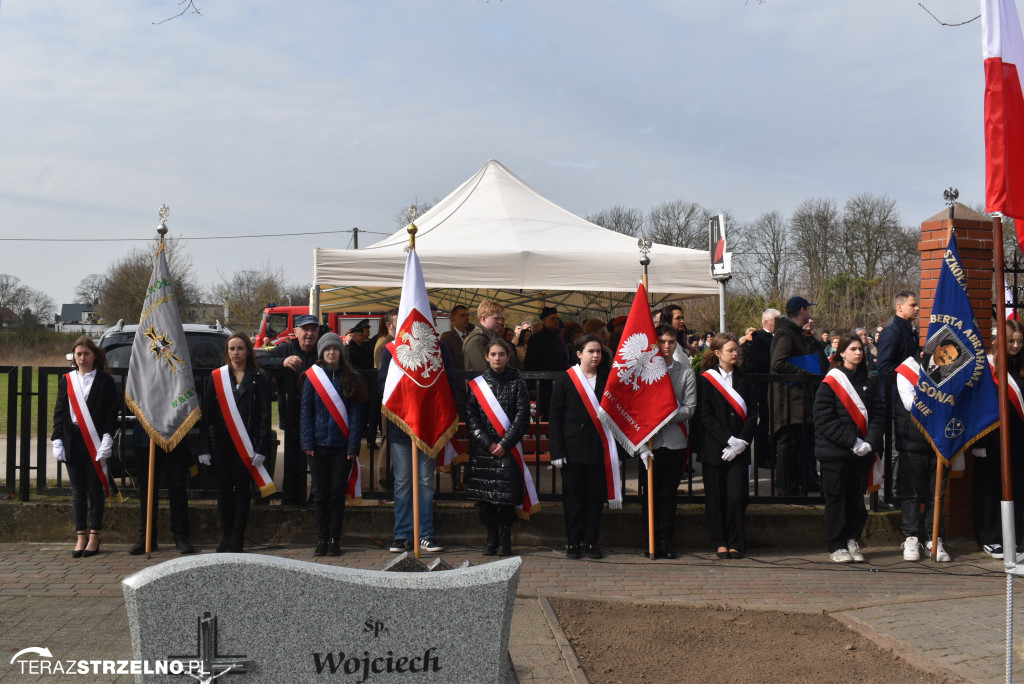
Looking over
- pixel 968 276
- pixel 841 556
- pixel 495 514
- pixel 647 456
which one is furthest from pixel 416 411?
pixel 968 276

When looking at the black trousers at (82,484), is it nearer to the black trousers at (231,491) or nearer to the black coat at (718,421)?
the black trousers at (231,491)

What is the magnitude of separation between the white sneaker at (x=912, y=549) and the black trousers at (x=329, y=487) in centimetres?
474

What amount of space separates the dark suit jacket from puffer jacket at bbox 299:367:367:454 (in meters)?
1.55

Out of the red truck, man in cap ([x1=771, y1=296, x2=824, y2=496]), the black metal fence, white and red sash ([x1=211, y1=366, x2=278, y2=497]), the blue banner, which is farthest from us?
the red truck

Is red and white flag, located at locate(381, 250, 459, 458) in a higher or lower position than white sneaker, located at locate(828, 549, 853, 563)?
higher

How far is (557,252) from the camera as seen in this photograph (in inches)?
398

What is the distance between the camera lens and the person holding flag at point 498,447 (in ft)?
23.8

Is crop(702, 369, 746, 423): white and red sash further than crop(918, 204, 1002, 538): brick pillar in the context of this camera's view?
No

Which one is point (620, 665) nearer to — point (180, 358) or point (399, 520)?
point (399, 520)

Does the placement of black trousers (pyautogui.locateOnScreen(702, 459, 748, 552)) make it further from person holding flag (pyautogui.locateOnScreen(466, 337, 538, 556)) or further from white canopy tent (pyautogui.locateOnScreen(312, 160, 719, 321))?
white canopy tent (pyautogui.locateOnScreen(312, 160, 719, 321))

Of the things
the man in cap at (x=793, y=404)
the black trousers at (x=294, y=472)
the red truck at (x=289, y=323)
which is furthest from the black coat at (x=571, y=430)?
the red truck at (x=289, y=323)

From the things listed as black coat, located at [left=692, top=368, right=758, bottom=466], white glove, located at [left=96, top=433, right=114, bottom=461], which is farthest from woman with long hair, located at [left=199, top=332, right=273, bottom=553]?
black coat, located at [left=692, top=368, right=758, bottom=466]

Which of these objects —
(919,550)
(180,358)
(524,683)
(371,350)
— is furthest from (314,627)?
(371,350)

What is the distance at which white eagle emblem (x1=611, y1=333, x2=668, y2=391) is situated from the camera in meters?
7.46
